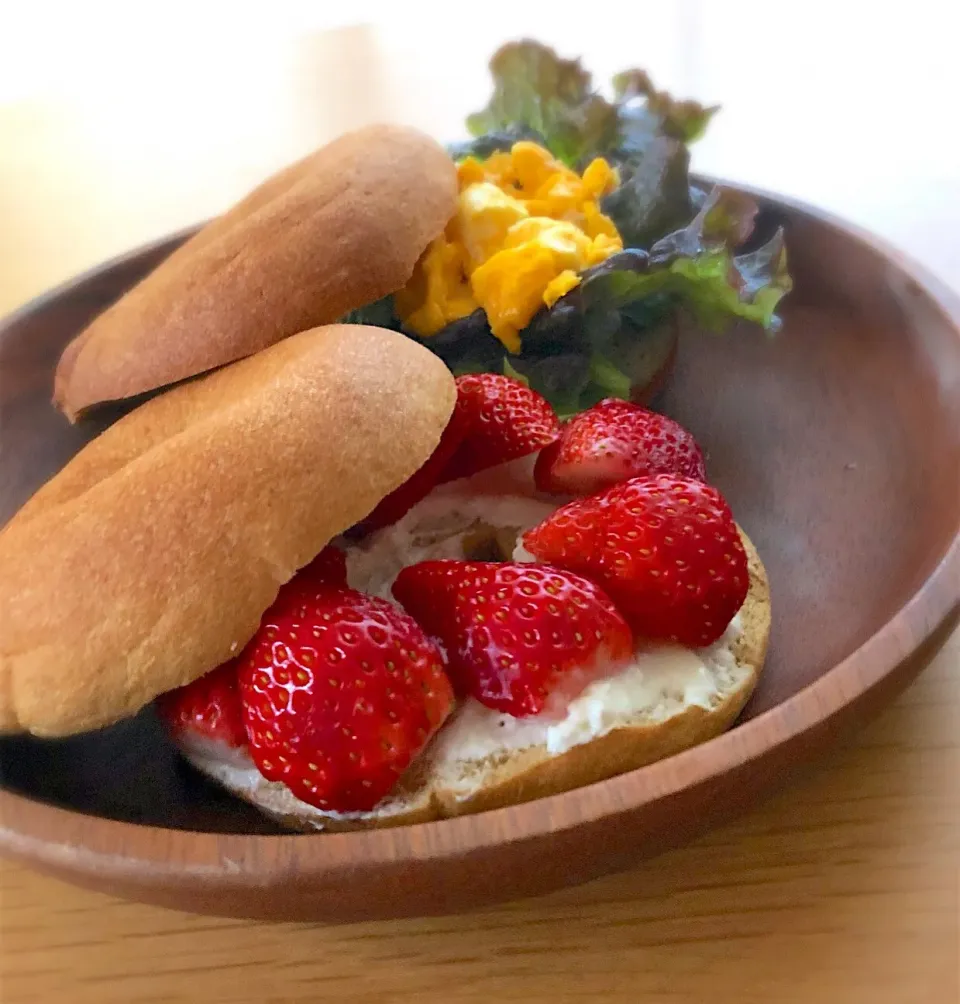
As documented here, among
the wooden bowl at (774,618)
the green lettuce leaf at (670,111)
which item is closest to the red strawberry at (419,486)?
the wooden bowl at (774,618)

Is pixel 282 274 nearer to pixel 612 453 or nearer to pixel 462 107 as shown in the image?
pixel 612 453

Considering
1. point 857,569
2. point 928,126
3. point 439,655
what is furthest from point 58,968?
point 928,126

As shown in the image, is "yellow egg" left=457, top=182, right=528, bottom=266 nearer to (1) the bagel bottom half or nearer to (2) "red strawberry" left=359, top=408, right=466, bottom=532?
(2) "red strawberry" left=359, top=408, right=466, bottom=532

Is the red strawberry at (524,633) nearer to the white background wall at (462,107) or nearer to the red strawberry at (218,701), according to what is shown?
the red strawberry at (218,701)

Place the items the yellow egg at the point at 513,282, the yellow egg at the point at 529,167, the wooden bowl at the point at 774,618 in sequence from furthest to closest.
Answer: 1. the yellow egg at the point at 529,167
2. the yellow egg at the point at 513,282
3. the wooden bowl at the point at 774,618

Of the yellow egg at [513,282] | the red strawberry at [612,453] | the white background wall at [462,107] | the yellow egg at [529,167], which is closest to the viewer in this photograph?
the red strawberry at [612,453]

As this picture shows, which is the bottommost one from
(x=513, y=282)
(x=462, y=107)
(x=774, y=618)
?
(x=774, y=618)


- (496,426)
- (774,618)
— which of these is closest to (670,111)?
(496,426)
